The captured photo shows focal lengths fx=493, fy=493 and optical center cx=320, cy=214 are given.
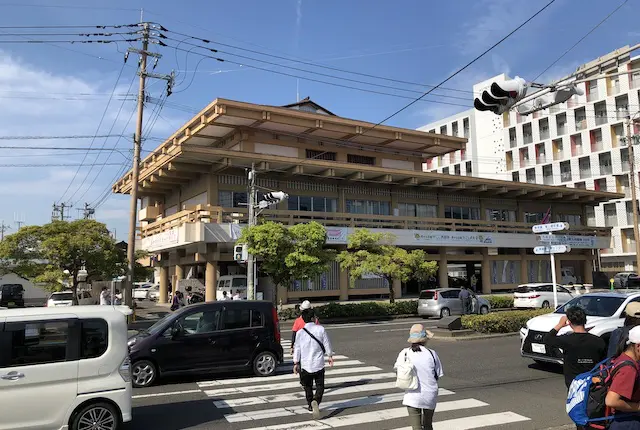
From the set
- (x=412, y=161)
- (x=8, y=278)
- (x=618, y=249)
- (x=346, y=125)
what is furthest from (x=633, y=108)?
(x=8, y=278)

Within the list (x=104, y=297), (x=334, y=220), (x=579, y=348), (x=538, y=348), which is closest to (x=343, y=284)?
(x=334, y=220)

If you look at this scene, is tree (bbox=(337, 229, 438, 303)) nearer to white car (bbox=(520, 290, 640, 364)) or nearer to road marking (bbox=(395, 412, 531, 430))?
white car (bbox=(520, 290, 640, 364))

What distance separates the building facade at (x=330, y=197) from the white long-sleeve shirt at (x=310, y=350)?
1962cm

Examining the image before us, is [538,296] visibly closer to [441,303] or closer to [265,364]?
[441,303]

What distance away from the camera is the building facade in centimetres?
2877

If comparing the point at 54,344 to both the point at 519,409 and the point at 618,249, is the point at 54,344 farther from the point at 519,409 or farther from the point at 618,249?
the point at 618,249

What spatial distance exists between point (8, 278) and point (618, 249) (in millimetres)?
65800

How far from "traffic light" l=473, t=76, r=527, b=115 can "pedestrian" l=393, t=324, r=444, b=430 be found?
4.69 meters

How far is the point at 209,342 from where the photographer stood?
1002 centimetres

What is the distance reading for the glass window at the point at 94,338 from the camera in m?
6.36

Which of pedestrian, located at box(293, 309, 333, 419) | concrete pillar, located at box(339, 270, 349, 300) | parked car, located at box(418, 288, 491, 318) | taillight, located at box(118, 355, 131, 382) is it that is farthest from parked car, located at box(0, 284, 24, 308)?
pedestrian, located at box(293, 309, 333, 419)

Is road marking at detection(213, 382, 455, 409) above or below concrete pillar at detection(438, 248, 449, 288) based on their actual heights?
below

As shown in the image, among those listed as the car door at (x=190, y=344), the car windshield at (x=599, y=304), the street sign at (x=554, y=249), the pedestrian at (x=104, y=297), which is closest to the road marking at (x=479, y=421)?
the car windshield at (x=599, y=304)

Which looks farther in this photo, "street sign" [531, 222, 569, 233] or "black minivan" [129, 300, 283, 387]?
"street sign" [531, 222, 569, 233]
